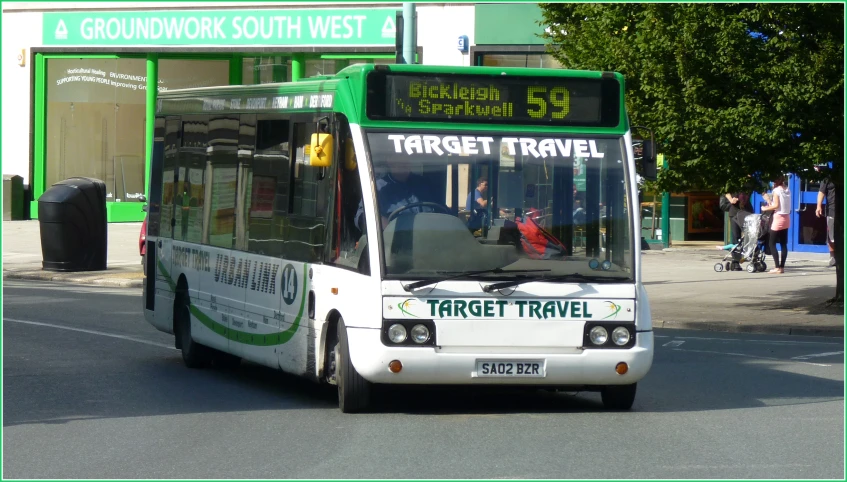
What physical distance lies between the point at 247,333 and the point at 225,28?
23628 millimetres

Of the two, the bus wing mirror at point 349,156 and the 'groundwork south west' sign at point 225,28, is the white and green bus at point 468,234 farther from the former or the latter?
the 'groundwork south west' sign at point 225,28

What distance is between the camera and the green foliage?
16453 mm

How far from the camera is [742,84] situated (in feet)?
55.2

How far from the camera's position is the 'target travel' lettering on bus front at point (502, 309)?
938 centimetres

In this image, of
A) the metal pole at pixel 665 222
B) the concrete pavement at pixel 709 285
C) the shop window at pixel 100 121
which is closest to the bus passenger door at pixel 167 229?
the concrete pavement at pixel 709 285

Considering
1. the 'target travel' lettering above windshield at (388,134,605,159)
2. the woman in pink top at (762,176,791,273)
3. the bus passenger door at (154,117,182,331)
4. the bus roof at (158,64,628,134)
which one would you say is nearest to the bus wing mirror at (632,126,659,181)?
the bus roof at (158,64,628,134)

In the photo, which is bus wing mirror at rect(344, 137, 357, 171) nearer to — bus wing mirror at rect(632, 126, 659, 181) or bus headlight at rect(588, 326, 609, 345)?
bus headlight at rect(588, 326, 609, 345)

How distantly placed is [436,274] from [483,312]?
16.5 inches

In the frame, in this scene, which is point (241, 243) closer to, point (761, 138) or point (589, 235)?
point (589, 235)

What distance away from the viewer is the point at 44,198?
23.8 m

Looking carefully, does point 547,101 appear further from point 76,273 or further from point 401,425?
point 76,273

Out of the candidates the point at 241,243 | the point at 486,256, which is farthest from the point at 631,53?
the point at 486,256

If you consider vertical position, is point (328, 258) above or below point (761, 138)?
below

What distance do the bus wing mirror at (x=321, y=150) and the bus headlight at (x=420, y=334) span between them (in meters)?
1.43
